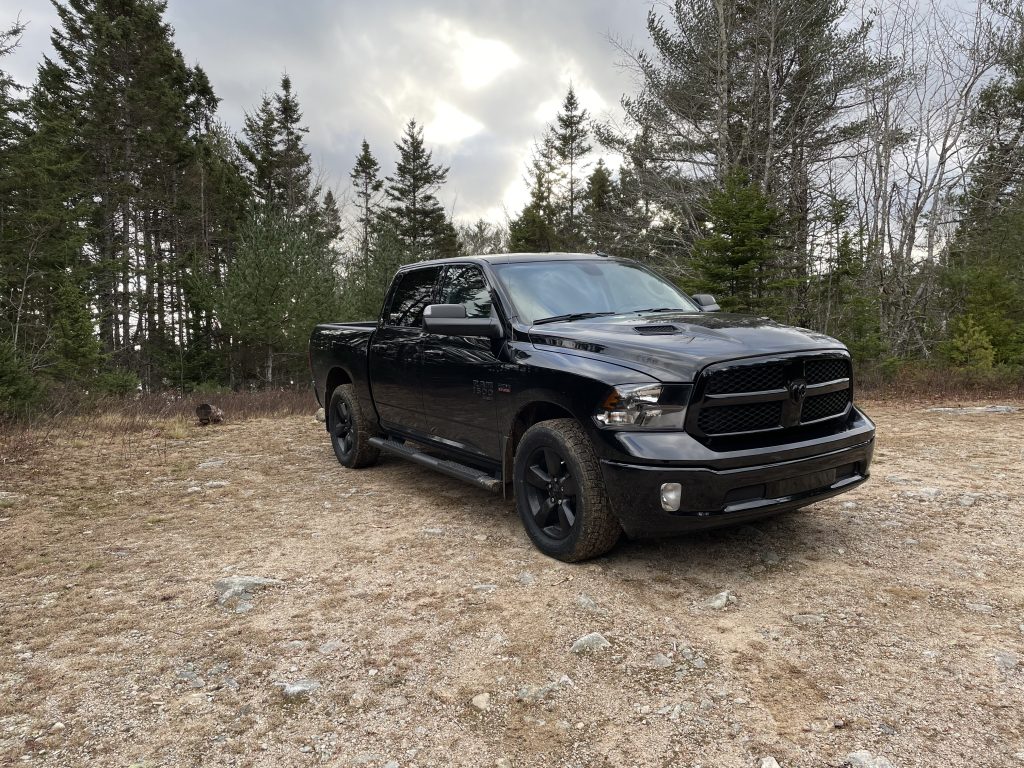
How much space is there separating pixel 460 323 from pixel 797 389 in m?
2.14

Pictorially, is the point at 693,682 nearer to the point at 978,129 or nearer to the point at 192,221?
the point at 978,129

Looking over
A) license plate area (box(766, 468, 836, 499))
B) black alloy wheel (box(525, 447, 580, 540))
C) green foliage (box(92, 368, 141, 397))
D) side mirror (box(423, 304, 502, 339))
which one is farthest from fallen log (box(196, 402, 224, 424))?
license plate area (box(766, 468, 836, 499))

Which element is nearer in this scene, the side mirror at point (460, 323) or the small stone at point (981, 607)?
the small stone at point (981, 607)

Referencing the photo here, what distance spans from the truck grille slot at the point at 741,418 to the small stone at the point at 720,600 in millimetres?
850

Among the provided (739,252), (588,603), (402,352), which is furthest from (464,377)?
(739,252)

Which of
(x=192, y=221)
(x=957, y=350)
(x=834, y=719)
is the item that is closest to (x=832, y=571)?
(x=834, y=719)

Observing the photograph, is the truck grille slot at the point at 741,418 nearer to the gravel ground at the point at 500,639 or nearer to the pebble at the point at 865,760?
the gravel ground at the point at 500,639

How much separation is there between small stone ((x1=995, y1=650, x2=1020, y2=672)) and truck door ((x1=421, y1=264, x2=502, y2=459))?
2.83m

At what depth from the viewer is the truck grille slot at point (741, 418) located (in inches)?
131

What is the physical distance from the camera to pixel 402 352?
5438 mm

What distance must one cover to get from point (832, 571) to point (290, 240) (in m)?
21.3

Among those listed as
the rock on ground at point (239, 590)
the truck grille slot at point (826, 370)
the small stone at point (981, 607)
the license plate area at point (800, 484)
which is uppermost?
the truck grille slot at point (826, 370)

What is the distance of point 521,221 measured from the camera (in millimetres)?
35281

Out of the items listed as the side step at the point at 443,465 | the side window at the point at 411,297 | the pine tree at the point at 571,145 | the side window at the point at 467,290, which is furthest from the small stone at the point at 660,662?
the pine tree at the point at 571,145
